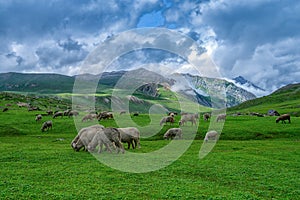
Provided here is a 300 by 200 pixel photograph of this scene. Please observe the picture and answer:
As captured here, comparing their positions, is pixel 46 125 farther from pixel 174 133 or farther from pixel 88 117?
pixel 174 133

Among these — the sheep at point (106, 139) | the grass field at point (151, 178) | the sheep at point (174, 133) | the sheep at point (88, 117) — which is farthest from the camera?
the sheep at point (88, 117)

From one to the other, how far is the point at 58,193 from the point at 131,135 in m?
16.2

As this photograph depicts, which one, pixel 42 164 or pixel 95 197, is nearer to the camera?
pixel 95 197

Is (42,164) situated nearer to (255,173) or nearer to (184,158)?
(184,158)

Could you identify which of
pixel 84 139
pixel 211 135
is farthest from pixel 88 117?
pixel 84 139

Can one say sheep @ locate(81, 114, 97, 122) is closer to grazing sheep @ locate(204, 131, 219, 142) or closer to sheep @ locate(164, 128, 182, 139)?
sheep @ locate(164, 128, 182, 139)

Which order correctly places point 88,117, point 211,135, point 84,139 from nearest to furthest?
point 84,139
point 211,135
point 88,117

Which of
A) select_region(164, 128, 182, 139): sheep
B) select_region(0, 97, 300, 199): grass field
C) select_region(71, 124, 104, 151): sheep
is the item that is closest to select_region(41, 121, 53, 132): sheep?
select_region(164, 128, 182, 139): sheep

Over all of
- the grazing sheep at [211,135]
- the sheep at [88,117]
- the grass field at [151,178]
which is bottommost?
the grass field at [151,178]

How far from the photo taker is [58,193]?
15.0 metres

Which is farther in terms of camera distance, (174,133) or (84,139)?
(174,133)

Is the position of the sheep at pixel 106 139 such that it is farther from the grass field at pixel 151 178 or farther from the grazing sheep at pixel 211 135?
the grazing sheep at pixel 211 135

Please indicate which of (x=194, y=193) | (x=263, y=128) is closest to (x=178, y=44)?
(x=194, y=193)

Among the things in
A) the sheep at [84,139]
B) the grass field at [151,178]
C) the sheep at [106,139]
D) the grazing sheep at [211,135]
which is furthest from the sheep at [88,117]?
the sheep at [106,139]
